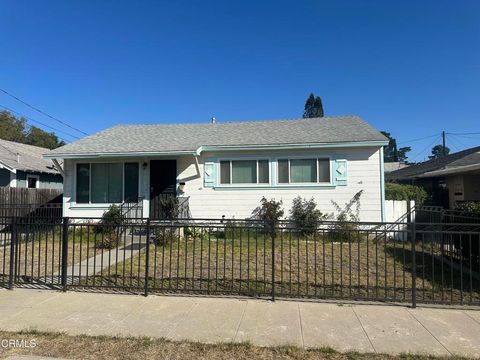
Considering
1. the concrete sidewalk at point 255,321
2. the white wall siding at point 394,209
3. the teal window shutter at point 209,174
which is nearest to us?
the concrete sidewalk at point 255,321

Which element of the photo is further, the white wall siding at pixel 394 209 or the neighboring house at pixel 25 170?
the neighboring house at pixel 25 170

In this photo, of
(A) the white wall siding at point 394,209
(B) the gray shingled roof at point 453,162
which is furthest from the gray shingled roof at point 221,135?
(B) the gray shingled roof at point 453,162

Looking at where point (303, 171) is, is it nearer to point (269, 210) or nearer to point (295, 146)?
point (295, 146)

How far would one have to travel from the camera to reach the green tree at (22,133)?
47.2m

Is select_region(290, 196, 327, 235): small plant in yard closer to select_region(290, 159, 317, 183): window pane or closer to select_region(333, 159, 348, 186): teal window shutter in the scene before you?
select_region(290, 159, 317, 183): window pane

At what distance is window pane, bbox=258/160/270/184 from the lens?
1391cm

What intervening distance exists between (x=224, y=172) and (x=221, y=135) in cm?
213

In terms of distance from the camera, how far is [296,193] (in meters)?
13.7

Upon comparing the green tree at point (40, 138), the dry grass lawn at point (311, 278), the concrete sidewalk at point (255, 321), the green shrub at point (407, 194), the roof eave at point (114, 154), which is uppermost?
the green tree at point (40, 138)

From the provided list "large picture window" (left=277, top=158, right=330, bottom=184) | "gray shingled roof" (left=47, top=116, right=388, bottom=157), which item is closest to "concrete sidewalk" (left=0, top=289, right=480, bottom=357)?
"large picture window" (left=277, top=158, right=330, bottom=184)

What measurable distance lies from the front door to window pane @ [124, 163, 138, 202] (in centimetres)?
67

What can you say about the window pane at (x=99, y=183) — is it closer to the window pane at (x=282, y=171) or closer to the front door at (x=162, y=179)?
the front door at (x=162, y=179)

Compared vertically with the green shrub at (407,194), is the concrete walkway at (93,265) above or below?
below

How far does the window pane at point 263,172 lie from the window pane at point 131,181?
4.86 meters
